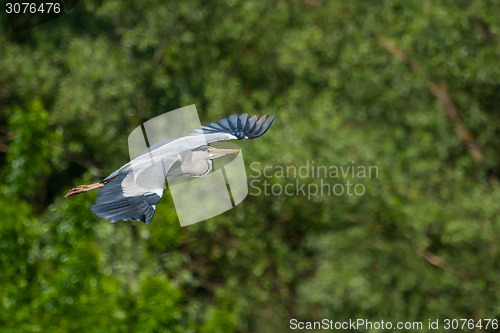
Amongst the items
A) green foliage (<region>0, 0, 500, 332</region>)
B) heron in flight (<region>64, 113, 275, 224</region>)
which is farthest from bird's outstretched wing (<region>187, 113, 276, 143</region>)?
green foliage (<region>0, 0, 500, 332</region>)

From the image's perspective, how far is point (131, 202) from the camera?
4.80 m

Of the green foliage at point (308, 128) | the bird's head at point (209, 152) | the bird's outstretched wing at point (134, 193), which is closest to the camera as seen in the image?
the bird's outstretched wing at point (134, 193)

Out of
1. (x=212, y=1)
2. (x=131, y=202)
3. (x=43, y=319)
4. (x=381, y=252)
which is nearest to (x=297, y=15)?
(x=212, y=1)

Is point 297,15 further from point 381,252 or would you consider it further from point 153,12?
point 381,252

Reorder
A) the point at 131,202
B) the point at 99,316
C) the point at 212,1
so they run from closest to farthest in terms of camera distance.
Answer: the point at 131,202 → the point at 99,316 → the point at 212,1

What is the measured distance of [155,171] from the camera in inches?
198

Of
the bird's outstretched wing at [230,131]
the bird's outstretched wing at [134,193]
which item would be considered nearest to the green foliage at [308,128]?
the bird's outstretched wing at [230,131]

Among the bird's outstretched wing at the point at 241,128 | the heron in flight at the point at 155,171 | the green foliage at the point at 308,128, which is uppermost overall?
the heron in flight at the point at 155,171

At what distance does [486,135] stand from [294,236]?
2230mm

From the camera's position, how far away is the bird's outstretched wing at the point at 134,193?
15.5 ft

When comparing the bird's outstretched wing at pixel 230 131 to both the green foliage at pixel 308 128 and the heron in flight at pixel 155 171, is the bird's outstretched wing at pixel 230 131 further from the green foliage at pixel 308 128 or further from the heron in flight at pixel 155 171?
the green foliage at pixel 308 128

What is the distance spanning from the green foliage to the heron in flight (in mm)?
3367

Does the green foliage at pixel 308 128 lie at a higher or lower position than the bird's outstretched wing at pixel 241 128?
lower

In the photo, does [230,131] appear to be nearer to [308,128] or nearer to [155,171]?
[155,171]
